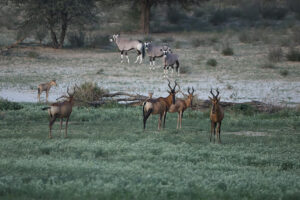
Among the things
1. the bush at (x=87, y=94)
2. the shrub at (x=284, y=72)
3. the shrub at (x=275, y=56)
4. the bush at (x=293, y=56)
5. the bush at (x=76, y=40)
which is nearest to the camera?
the bush at (x=87, y=94)

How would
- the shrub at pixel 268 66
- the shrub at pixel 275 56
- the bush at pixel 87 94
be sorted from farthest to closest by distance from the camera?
the shrub at pixel 275 56 < the shrub at pixel 268 66 < the bush at pixel 87 94

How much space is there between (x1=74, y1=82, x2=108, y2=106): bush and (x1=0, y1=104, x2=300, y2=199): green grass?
2.32m

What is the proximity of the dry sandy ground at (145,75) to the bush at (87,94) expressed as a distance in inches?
60.9

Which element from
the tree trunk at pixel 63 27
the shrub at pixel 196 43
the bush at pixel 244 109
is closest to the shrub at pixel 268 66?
the bush at pixel 244 109

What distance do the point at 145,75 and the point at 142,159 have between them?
51.0ft


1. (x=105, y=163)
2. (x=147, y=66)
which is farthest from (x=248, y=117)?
(x=147, y=66)

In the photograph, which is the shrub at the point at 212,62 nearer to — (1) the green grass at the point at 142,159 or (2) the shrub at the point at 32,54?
(2) the shrub at the point at 32,54

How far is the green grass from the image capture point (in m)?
7.66

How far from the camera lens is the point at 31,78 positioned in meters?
23.2

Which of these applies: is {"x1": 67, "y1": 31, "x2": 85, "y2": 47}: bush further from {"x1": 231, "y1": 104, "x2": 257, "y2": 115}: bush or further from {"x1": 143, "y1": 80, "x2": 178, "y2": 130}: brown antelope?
{"x1": 143, "y1": 80, "x2": 178, "y2": 130}: brown antelope

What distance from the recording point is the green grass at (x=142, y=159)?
7664 mm

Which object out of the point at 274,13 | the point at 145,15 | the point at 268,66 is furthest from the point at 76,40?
the point at 274,13

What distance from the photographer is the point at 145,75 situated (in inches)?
993

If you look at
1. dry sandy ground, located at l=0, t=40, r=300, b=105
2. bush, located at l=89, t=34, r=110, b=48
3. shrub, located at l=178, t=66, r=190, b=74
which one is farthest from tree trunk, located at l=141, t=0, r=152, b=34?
shrub, located at l=178, t=66, r=190, b=74
